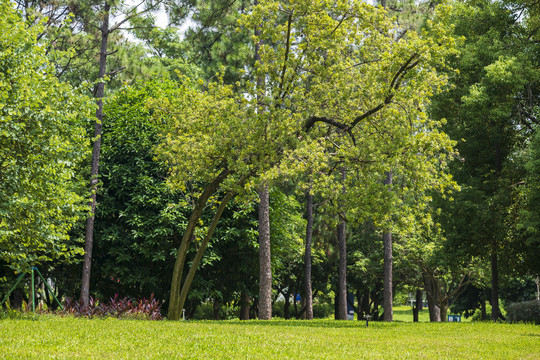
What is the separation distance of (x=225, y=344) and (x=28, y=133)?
6786 millimetres

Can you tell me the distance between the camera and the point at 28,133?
13.4 m

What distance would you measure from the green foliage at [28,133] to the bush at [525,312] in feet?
61.0

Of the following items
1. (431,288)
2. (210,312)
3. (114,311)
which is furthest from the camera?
(210,312)

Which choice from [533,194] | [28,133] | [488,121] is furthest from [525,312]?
[28,133]

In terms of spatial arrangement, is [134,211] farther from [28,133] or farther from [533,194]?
[533,194]

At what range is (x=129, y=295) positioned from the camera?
25094 millimetres

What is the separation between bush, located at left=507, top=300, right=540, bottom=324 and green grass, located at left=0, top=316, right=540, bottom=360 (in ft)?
28.2

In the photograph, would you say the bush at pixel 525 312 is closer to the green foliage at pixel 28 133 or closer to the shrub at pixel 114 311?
the shrub at pixel 114 311

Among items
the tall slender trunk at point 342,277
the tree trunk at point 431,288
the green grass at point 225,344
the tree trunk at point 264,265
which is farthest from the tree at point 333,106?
the tree trunk at point 431,288

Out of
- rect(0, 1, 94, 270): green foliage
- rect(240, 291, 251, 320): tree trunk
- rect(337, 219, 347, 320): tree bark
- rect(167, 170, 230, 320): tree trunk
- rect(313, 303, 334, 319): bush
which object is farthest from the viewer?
rect(313, 303, 334, 319): bush

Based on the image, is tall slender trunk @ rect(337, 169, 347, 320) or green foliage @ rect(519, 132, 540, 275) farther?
tall slender trunk @ rect(337, 169, 347, 320)

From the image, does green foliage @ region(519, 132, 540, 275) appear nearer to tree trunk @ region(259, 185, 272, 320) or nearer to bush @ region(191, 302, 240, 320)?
tree trunk @ region(259, 185, 272, 320)

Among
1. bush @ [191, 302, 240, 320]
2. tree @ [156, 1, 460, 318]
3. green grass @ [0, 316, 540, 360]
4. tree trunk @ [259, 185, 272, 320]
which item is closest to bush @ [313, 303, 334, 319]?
bush @ [191, 302, 240, 320]

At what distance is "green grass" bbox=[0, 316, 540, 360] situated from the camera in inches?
370
